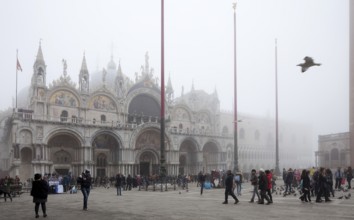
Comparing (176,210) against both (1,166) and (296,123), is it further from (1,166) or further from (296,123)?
(296,123)

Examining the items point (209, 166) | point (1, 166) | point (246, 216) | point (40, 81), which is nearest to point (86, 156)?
point (40, 81)

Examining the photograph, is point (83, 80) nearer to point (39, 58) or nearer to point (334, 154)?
point (39, 58)

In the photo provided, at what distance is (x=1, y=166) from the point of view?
5128 cm

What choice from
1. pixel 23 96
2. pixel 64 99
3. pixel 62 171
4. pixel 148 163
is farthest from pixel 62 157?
pixel 23 96

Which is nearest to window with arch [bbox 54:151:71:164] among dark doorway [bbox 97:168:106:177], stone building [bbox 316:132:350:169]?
dark doorway [bbox 97:168:106:177]

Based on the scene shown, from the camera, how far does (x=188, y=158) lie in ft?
185

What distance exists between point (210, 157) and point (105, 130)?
68.4 ft

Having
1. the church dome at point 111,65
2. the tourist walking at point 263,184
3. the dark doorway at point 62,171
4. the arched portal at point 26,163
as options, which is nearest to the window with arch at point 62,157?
the dark doorway at point 62,171

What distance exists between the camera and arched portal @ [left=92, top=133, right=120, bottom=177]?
4472 cm

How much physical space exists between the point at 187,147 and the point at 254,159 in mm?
25937

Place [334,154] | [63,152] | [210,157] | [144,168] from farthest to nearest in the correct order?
[334,154], [210,157], [144,168], [63,152]

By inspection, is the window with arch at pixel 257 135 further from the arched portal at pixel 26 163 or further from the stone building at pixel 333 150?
the arched portal at pixel 26 163

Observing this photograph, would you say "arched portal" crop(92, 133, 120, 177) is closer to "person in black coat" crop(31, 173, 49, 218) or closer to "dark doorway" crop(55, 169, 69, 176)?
"dark doorway" crop(55, 169, 69, 176)

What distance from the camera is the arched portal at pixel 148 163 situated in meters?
49.0
